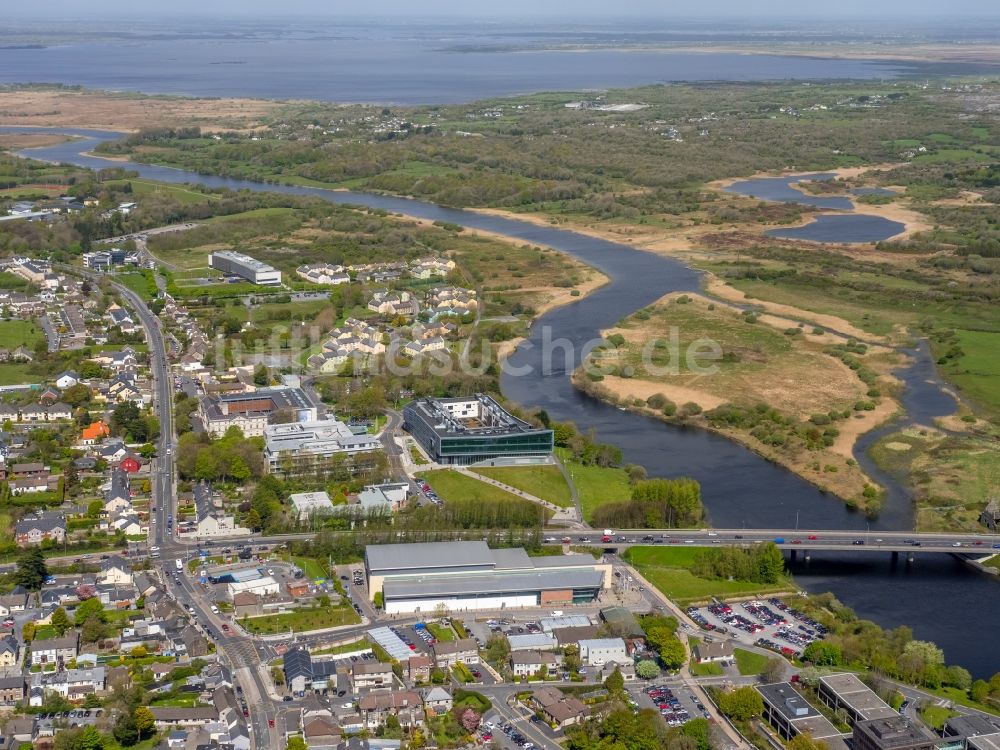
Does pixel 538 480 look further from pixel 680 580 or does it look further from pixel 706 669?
pixel 706 669

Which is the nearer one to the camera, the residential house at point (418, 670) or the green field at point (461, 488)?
the residential house at point (418, 670)

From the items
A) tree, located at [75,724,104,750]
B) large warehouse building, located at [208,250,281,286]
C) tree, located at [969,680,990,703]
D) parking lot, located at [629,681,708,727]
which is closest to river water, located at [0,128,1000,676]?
tree, located at [969,680,990,703]

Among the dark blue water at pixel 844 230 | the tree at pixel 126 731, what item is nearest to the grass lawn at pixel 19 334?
the tree at pixel 126 731

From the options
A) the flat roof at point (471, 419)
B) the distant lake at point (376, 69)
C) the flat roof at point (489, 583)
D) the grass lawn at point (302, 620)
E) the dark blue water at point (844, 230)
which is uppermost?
the distant lake at point (376, 69)

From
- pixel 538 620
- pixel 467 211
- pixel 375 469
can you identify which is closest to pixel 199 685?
pixel 538 620

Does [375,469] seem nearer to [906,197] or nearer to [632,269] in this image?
[632,269]

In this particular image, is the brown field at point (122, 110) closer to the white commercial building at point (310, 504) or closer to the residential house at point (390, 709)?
the white commercial building at point (310, 504)
